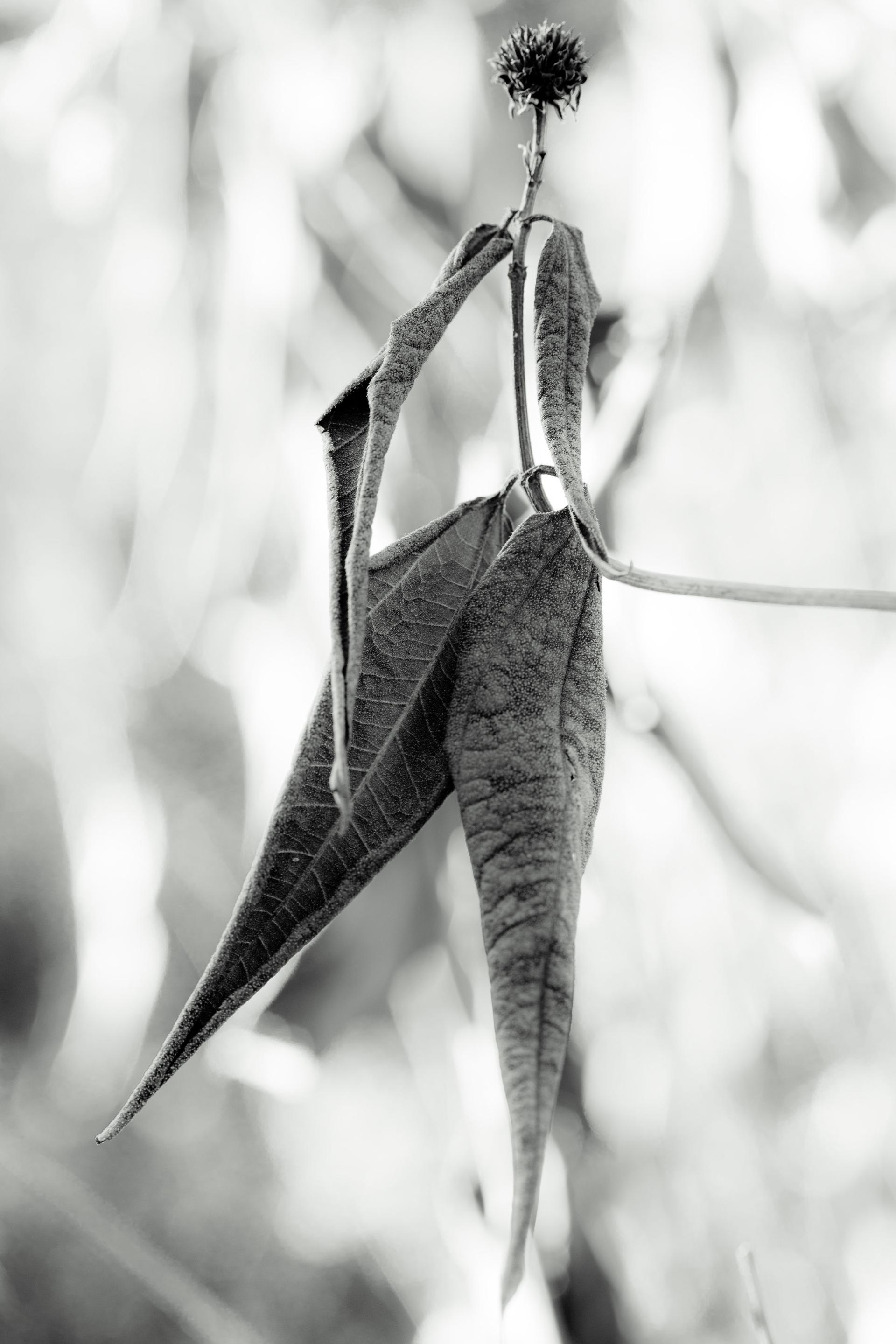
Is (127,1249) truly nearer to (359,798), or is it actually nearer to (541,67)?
(359,798)

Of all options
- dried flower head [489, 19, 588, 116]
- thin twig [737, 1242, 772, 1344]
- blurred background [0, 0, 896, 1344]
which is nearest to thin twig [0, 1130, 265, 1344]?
blurred background [0, 0, 896, 1344]

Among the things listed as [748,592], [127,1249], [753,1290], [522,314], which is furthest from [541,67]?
[127,1249]

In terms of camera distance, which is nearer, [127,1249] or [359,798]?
[359,798]

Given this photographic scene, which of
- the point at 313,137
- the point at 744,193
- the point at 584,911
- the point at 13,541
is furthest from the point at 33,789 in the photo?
the point at 744,193

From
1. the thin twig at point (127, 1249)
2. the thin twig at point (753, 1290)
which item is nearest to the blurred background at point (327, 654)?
the thin twig at point (127, 1249)

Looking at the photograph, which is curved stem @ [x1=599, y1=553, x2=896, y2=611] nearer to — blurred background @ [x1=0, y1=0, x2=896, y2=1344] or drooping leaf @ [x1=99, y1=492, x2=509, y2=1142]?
drooping leaf @ [x1=99, y1=492, x2=509, y2=1142]

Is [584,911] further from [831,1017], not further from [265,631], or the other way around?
[265,631]
